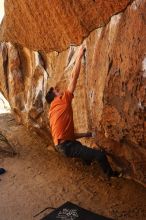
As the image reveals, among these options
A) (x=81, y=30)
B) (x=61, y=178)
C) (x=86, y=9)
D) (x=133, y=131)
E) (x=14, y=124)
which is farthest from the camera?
(x=14, y=124)

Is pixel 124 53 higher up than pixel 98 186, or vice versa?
pixel 124 53

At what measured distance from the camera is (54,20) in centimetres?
680

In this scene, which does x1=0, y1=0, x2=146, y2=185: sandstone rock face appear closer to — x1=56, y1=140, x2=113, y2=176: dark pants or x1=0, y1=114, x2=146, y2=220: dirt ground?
x1=56, y1=140, x2=113, y2=176: dark pants

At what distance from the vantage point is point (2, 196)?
6.55 m

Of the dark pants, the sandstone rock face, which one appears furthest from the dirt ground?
the dark pants

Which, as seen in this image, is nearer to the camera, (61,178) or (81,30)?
(81,30)

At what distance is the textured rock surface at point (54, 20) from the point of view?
5668 millimetres

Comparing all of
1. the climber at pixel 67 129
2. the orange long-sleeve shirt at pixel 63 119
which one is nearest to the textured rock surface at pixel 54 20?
the climber at pixel 67 129

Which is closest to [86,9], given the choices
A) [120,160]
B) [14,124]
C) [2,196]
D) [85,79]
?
[85,79]

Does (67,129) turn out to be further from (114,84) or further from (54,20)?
(54,20)

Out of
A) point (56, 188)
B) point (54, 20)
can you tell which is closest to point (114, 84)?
point (54, 20)

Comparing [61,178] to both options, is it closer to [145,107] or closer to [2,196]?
[2,196]

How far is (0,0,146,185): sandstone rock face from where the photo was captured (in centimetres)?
476

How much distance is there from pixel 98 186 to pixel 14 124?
14.3 feet
